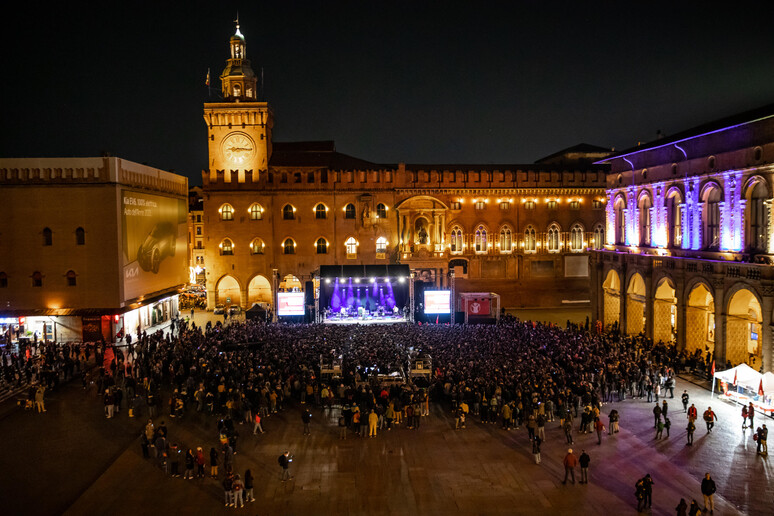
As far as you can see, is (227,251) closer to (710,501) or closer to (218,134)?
(218,134)

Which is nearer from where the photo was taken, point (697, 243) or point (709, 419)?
point (709, 419)

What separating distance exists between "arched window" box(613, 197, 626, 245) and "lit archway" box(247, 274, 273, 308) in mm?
27930

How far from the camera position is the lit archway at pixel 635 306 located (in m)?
34.0

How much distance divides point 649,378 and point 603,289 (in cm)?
1477

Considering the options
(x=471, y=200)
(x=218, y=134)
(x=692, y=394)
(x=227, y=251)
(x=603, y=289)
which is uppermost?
(x=218, y=134)

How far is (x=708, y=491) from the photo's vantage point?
526 inches

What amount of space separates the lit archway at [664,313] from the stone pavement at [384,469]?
37.8 feet

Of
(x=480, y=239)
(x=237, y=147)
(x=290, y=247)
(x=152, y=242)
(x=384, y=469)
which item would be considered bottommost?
(x=384, y=469)

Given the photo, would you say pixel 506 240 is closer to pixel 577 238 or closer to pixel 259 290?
pixel 577 238

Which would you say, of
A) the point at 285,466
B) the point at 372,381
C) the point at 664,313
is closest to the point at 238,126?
the point at 372,381

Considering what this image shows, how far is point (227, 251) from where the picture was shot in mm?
45656

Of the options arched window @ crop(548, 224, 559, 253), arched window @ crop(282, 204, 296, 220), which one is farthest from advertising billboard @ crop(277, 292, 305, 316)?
arched window @ crop(548, 224, 559, 253)

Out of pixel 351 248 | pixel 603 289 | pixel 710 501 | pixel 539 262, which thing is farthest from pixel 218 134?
pixel 710 501

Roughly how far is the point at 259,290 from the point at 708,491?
38821 mm
